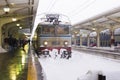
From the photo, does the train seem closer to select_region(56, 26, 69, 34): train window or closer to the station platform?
select_region(56, 26, 69, 34): train window

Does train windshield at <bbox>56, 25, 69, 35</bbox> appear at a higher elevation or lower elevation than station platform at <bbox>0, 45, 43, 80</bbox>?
higher

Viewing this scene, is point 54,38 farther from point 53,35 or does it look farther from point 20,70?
point 20,70

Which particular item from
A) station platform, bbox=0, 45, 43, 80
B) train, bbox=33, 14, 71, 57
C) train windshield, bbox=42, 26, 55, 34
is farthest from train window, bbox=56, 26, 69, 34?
station platform, bbox=0, 45, 43, 80

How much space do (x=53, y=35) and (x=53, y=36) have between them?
0.09m

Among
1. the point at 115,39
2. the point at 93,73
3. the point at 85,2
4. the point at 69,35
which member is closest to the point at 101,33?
the point at 115,39

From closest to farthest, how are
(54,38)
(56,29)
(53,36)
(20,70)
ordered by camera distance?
1. (20,70)
2. (54,38)
3. (53,36)
4. (56,29)

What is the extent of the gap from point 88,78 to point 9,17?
23.4 meters

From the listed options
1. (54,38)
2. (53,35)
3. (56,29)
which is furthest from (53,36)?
(56,29)

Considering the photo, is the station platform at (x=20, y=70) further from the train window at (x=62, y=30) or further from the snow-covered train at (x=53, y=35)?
the train window at (x=62, y=30)

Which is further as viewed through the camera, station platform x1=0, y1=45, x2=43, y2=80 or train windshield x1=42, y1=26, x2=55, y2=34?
train windshield x1=42, y1=26, x2=55, y2=34

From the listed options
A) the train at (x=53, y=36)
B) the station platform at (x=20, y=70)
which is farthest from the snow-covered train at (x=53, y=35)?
the station platform at (x=20, y=70)

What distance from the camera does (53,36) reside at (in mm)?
21406

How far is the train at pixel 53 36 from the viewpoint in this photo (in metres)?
20.7

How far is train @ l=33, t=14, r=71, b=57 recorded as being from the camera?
68.0ft
